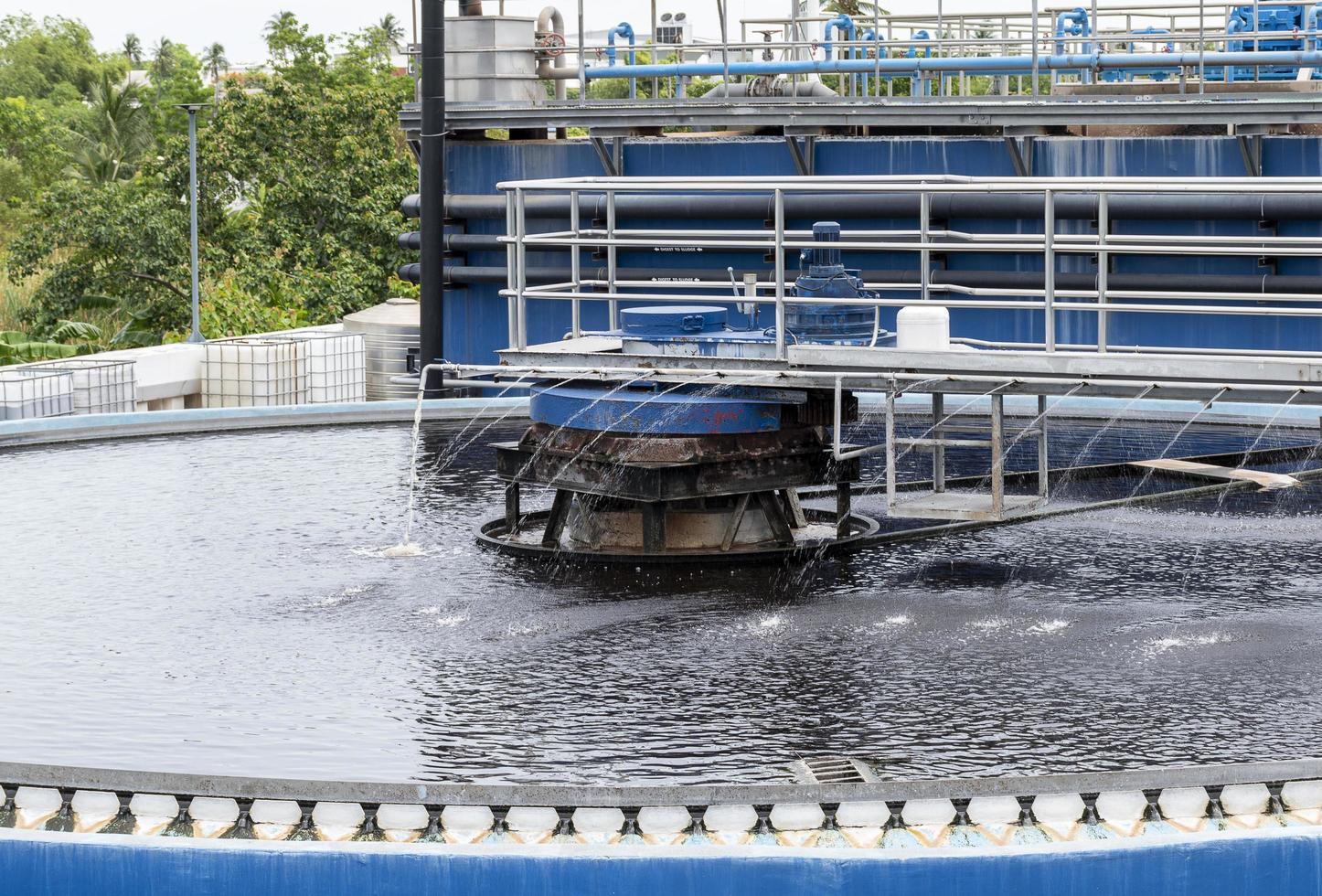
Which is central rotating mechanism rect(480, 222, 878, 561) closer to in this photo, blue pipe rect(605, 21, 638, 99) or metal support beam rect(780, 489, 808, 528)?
metal support beam rect(780, 489, 808, 528)

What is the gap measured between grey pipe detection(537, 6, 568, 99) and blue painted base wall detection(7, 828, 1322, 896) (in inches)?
511

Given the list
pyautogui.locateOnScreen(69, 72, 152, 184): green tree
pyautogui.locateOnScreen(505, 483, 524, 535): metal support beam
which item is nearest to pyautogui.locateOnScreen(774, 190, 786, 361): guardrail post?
pyautogui.locateOnScreen(505, 483, 524, 535): metal support beam

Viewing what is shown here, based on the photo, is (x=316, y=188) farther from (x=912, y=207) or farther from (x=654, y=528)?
(x=654, y=528)

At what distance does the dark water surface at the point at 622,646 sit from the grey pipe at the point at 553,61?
24.2 feet

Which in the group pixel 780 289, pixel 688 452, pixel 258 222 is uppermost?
pixel 258 222

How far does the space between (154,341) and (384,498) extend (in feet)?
67.7

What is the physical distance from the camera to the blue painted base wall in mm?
5352

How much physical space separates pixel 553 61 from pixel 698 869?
1435 cm

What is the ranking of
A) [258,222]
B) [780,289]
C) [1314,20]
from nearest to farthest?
[780,289] → [1314,20] → [258,222]

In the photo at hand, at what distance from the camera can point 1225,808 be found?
5.71 m

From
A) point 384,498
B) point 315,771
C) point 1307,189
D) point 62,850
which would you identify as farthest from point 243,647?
point 1307,189

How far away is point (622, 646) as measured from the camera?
26.1ft

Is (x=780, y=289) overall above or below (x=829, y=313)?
above

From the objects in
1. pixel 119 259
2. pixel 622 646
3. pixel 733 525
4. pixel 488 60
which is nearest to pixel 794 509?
pixel 733 525
